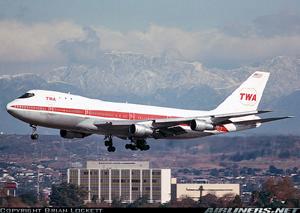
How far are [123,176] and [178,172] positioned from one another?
17036 mm

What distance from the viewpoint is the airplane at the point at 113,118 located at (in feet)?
163

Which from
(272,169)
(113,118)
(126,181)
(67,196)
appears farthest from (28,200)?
(272,169)

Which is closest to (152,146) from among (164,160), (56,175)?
(164,160)

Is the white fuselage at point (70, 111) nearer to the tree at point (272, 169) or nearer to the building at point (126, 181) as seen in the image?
the tree at point (272, 169)

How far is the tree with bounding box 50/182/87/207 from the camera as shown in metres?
92.7

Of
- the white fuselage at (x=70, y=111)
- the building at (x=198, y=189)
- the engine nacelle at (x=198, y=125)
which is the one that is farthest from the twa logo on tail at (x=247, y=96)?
the building at (x=198, y=189)

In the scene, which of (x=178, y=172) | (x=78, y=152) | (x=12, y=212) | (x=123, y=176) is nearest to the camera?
(x=12, y=212)

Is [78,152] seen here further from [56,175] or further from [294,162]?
[294,162]

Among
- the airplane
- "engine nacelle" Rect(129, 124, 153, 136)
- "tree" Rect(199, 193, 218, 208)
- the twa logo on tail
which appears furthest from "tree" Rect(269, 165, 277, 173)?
"engine nacelle" Rect(129, 124, 153, 136)

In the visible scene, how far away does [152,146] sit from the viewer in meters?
84.2

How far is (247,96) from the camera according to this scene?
2557 inches

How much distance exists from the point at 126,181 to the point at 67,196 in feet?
69.2

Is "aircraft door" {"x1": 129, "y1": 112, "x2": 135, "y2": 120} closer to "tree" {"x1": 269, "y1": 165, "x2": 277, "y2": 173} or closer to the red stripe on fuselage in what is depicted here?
the red stripe on fuselage

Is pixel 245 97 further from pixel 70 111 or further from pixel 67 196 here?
pixel 67 196
